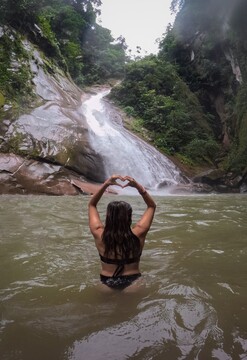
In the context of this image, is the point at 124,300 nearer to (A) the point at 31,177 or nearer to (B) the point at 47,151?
(A) the point at 31,177

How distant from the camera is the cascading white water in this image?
14758 mm

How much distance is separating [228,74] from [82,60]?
15.8 meters

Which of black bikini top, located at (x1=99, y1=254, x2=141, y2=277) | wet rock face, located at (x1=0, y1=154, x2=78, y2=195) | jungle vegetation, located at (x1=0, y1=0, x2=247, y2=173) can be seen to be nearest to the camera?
black bikini top, located at (x1=99, y1=254, x2=141, y2=277)

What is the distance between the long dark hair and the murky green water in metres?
0.37

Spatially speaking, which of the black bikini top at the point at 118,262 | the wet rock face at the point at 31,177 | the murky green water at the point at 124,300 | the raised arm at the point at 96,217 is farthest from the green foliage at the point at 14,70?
the black bikini top at the point at 118,262

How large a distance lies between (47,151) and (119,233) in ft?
34.6

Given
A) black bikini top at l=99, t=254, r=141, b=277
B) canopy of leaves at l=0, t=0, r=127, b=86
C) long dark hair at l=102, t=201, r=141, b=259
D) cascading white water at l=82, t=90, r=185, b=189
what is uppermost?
canopy of leaves at l=0, t=0, r=127, b=86

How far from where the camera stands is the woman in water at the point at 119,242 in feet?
10.1

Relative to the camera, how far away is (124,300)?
9.75 feet

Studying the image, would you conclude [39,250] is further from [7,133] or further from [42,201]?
[7,133]

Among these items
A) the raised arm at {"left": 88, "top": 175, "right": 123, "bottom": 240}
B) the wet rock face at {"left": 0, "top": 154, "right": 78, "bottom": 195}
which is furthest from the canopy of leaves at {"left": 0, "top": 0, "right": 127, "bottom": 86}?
the raised arm at {"left": 88, "top": 175, "right": 123, "bottom": 240}

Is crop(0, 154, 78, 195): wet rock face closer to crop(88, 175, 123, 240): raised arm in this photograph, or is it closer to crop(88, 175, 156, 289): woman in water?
crop(88, 175, 123, 240): raised arm

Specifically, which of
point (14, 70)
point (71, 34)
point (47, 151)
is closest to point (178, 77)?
point (71, 34)

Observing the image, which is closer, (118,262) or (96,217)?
(118,262)
